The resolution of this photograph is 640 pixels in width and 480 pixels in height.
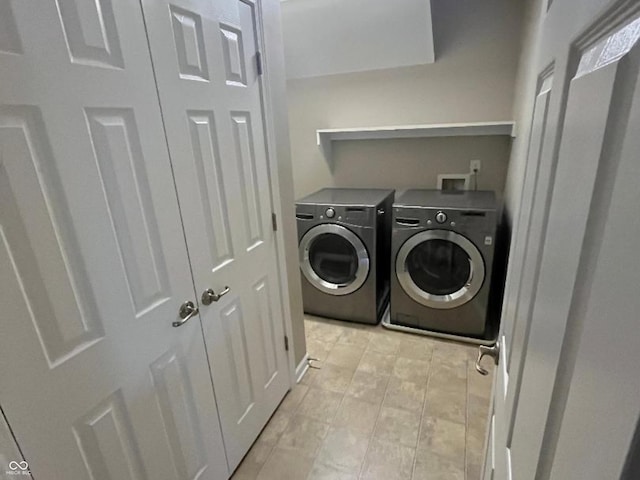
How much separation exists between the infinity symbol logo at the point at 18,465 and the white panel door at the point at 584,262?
98 cm

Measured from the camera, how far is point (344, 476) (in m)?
1.49

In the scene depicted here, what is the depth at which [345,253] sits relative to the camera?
2463 mm

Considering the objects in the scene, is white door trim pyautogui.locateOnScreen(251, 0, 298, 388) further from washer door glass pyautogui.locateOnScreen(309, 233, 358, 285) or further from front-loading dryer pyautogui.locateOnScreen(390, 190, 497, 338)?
front-loading dryer pyautogui.locateOnScreen(390, 190, 497, 338)

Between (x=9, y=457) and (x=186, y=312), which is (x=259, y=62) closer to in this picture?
(x=186, y=312)

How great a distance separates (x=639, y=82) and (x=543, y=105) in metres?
0.45

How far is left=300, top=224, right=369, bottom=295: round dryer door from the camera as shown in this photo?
236 centimetres

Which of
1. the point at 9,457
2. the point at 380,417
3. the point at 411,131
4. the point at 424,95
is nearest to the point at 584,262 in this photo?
the point at 9,457

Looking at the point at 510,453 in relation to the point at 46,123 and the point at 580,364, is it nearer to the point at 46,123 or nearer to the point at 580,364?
the point at 580,364

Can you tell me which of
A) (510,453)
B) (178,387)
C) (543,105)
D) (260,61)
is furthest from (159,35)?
(510,453)

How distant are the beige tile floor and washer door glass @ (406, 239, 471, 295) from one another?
0.41 m

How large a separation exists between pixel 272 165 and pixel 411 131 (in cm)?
146

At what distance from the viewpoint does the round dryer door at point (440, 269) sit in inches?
Answer: 83.5

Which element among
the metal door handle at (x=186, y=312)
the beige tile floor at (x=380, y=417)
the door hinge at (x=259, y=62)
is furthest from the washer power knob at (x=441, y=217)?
the metal door handle at (x=186, y=312)

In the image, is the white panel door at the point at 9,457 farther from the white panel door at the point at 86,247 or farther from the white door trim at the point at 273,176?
the white door trim at the point at 273,176
